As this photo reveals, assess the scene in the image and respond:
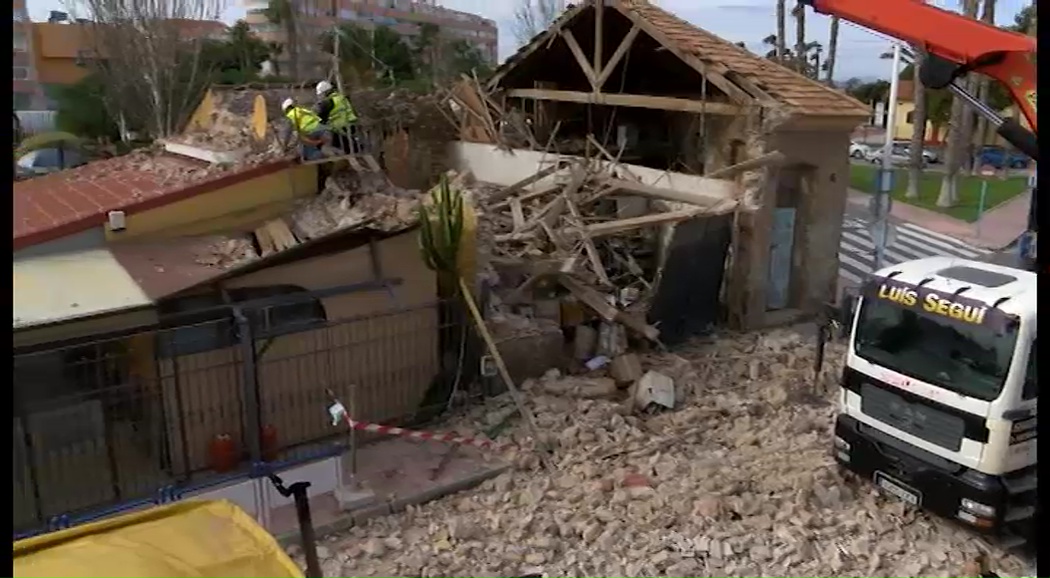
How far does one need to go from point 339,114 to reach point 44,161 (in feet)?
26.0

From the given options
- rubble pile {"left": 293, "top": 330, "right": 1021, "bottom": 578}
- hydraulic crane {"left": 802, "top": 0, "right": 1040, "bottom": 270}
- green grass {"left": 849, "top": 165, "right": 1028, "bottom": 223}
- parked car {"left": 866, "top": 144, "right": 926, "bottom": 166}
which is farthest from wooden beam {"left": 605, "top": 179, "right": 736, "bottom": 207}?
parked car {"left": 866, "top": 144, "right": 926, "bottom": 166}

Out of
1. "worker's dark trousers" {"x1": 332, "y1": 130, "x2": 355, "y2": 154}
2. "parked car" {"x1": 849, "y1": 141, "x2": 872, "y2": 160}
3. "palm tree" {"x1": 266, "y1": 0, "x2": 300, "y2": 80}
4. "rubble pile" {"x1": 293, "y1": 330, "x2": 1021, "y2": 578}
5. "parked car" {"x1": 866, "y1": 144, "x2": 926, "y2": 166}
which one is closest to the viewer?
"rubble pile" {"x1": 293, "y1": 330, "x2": 1021, "y2": 578}

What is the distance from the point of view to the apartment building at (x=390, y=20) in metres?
18.1

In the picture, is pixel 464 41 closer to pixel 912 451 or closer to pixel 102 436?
pixel 912 451

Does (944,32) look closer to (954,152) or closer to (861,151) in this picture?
→ (954,152)

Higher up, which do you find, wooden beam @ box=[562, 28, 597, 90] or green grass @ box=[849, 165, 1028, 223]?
wooden beam @ box=[562, 28, 597, 90]

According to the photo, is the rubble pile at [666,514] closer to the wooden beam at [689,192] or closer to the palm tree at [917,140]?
the wooden beam at [689,192]

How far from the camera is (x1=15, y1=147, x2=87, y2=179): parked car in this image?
1.96 metres

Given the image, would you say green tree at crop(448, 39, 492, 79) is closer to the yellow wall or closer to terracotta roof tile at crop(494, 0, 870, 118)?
terracotta roof tile at crop(494, 0, 870, 118)

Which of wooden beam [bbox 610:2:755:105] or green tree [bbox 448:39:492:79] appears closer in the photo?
wooden beam [bbox 610:2:755:105]

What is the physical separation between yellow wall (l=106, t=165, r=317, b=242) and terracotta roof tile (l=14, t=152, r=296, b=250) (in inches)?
3.2

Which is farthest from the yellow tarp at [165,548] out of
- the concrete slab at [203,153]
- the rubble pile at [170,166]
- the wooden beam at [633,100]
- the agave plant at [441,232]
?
the wooden beam at [633,100]
